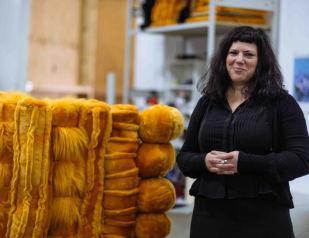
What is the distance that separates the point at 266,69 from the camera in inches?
47.9

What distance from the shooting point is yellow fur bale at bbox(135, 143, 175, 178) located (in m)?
1.34

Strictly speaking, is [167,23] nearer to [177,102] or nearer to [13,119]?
[177,102]

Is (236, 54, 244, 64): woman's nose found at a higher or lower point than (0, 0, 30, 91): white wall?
lower

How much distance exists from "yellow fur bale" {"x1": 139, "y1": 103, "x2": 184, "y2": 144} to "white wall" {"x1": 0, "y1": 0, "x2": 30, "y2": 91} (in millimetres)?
2288

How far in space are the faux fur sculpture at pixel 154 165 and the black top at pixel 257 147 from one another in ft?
0.41

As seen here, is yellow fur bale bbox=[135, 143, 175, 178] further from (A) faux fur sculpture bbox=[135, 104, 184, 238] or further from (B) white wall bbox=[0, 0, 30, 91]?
(B) white wall bbox=[0, 0, 30, 91]

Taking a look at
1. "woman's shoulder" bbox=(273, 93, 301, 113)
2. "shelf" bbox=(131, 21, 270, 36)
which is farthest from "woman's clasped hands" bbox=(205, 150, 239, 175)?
"shelf" bbox=(131, 21, 270, 36)

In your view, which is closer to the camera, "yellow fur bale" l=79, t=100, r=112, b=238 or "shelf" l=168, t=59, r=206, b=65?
"yellow fur bale" l=79, t=100, r=112, b=238

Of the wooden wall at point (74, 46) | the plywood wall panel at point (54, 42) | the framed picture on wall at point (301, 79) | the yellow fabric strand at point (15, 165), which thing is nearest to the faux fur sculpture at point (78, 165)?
the yellow fabric strand at point (15, 165)

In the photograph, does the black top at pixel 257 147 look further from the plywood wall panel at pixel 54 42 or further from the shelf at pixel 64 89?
the plywood wall panel at pixel 54 42

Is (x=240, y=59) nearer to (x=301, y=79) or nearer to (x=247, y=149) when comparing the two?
(x=247, y=149)

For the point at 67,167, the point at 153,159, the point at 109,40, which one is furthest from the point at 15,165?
the point at 109,40

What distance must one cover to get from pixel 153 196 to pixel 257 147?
1.40ft

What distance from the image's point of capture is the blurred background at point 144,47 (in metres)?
2.15
